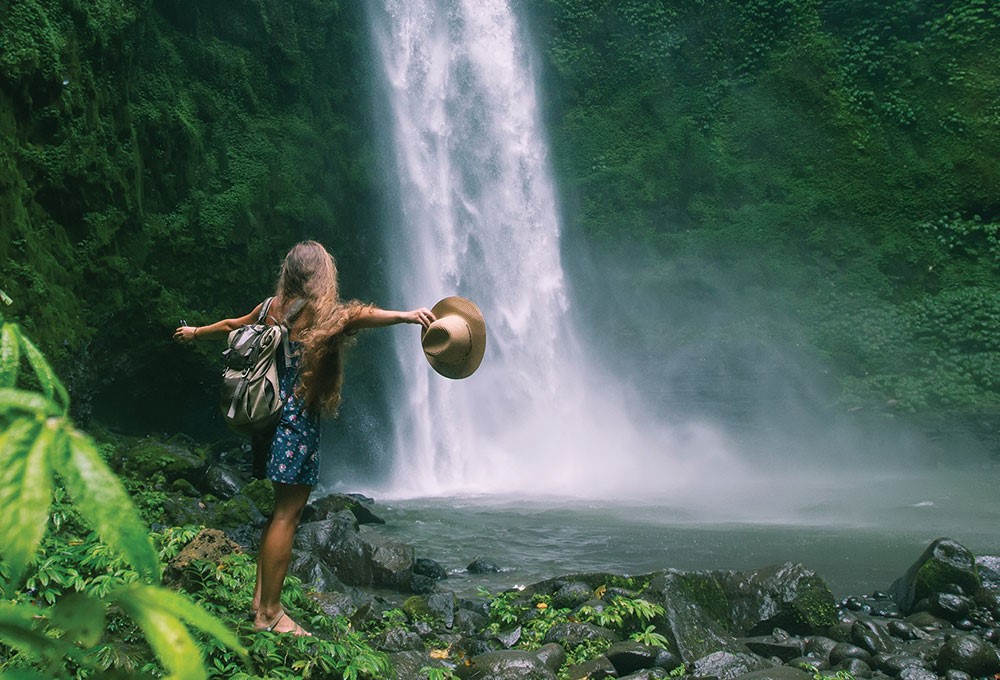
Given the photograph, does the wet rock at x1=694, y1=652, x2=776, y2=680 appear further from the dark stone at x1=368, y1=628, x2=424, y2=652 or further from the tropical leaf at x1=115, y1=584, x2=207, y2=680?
the tropical leaf at x1=115, y1=584, x2=207, y2=680

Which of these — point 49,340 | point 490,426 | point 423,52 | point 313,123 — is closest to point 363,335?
point 490,426

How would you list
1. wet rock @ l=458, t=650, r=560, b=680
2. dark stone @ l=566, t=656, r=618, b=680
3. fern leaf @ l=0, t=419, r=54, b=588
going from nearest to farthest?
fern leaf @ l=0, t=419, r=54, b=588, wet rock @ l=458, t=650, r=560, b=680, dark stone @ l=566, t=656, r=618, b=680

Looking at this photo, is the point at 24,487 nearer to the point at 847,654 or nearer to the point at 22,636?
the point at 22,636

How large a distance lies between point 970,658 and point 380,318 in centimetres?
390

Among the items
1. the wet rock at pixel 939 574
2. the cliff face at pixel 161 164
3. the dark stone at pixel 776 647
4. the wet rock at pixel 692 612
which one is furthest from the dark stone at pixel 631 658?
the cliff face at pixel 161 164

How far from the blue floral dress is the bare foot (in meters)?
0.53

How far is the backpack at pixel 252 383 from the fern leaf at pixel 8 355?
244cm

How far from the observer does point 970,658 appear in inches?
177

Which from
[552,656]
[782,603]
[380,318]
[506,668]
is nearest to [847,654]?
[782,603]

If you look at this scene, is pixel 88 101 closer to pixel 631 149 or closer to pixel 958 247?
pixel 631 149

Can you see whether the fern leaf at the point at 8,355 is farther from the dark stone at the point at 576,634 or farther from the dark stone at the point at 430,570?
the dark stone at the point at 430,570

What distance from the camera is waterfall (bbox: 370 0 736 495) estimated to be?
54.8 ft

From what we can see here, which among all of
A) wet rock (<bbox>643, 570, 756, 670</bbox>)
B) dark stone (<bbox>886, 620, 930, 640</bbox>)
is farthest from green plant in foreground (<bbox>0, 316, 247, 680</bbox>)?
dark stone (<bbox>886, 620, 930, 640</bbox>)

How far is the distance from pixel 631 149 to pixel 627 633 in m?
17.4
